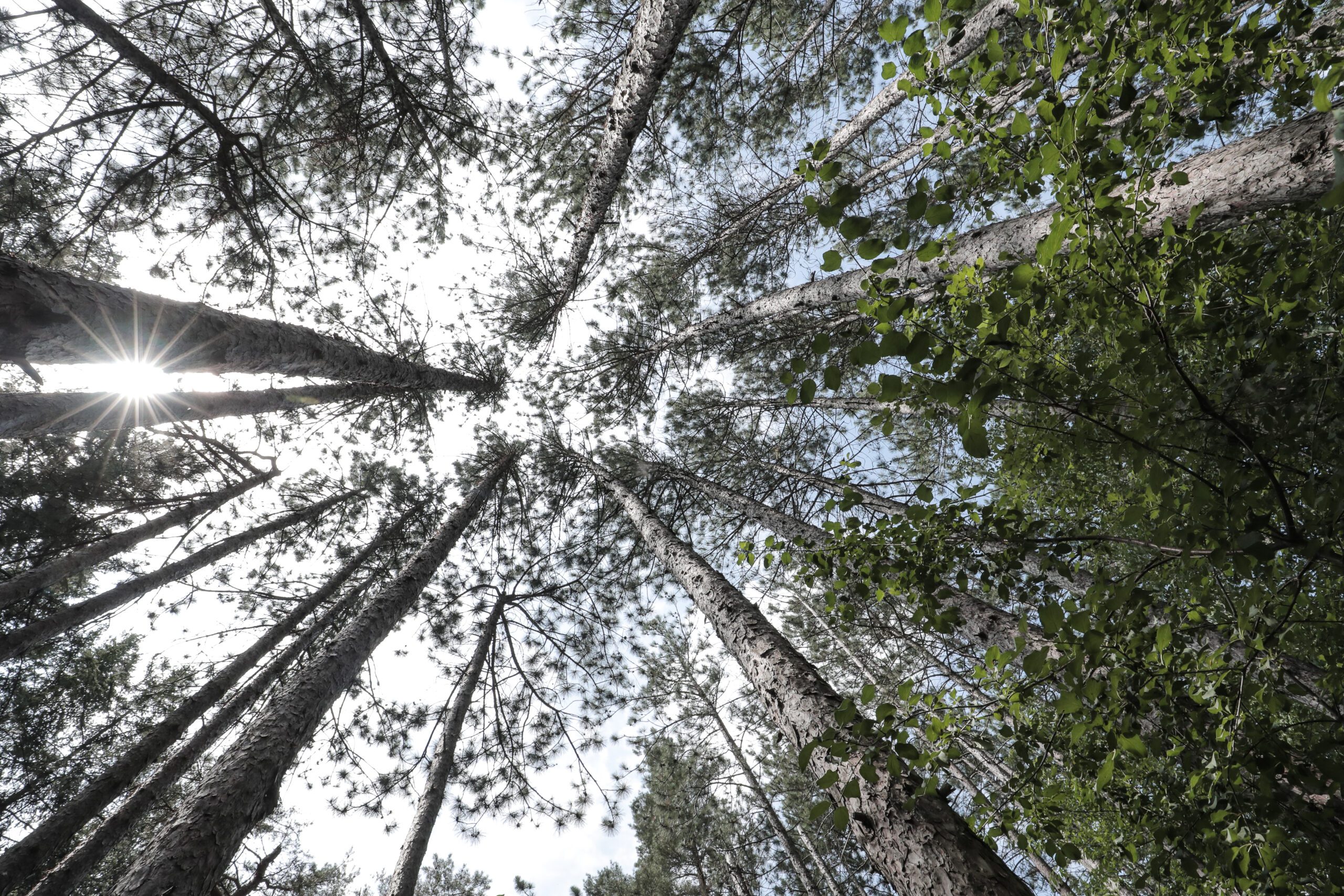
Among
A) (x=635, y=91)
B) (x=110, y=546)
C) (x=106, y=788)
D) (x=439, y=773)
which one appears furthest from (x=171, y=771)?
(x=635, y=91)

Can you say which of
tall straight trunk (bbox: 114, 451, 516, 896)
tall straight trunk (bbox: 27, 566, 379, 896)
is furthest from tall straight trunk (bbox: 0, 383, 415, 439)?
tall straight trunk (bbox: 27, 566, 379, 896)

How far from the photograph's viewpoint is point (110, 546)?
625 cm

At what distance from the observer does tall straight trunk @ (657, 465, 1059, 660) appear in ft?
7.61

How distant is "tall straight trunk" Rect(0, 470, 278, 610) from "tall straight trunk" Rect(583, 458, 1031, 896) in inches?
303

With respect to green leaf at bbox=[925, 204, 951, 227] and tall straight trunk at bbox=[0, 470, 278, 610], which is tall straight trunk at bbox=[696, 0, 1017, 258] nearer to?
green leaf at bbox=[925, 204, 951, 227]

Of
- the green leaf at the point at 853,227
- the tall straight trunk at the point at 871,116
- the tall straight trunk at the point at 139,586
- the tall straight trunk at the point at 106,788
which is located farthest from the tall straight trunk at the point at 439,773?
the green leaf at the point at 853,227

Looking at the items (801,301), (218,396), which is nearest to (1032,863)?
(801,301)

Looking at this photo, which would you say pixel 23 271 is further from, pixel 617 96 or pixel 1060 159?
pixel 617 96

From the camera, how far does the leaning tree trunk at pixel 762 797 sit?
9.11 metres

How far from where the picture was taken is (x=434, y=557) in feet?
19.2

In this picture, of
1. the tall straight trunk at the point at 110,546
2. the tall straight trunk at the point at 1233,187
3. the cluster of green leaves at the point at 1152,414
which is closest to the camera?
the cluster of green leaves at the point at 1152,414

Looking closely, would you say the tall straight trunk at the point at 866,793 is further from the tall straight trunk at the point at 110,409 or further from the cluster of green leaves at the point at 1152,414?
the tall straight trunk at the point at 110,409

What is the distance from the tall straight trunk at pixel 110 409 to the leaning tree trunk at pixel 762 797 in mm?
8259

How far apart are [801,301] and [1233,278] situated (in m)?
4.17
